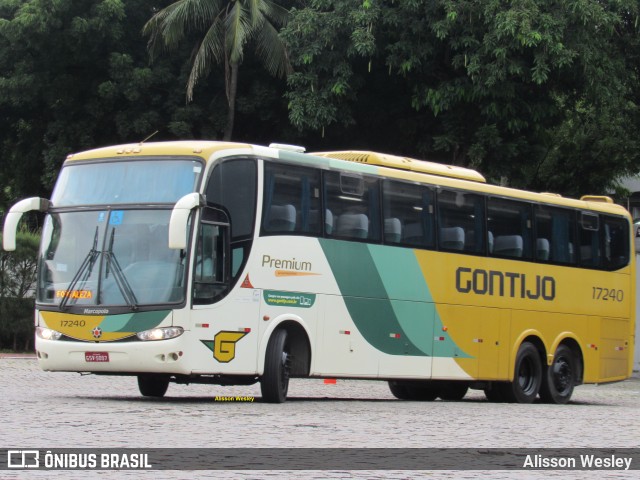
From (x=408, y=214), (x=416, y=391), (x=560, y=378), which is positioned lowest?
(x=416, y=391)

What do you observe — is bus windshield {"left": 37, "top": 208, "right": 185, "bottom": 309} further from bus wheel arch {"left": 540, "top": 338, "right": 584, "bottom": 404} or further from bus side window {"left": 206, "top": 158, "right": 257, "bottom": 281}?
bus wheel arch {"left": 540, "top": 338, "right": 584, "bottom": 404}

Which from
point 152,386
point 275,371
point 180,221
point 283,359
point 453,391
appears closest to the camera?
point 180,221

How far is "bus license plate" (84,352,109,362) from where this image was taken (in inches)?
619

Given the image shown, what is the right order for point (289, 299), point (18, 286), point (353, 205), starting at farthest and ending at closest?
point (18, 286) → point (353, 205) → point (289, 299)

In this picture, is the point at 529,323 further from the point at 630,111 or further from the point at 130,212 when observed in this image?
the point at 630,111

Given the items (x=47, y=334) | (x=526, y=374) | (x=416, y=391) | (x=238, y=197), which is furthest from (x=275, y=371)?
(x=526, y=374)

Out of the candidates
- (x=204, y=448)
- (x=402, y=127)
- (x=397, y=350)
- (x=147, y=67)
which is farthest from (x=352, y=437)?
(x=147, y=67)

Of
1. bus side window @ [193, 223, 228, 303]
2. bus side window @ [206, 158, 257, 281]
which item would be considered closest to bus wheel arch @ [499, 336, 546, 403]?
bus side window @ [206, 158, 257, 281]

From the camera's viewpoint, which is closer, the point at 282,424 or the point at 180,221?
the point at 282,424

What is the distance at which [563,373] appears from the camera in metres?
22.5

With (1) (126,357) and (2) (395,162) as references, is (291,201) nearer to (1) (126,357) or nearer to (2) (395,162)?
(2) (395,162)

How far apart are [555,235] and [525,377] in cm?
249

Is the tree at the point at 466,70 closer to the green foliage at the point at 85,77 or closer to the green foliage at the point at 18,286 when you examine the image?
the green foliage at the point at 85,77

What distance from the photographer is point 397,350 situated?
63.0ft
